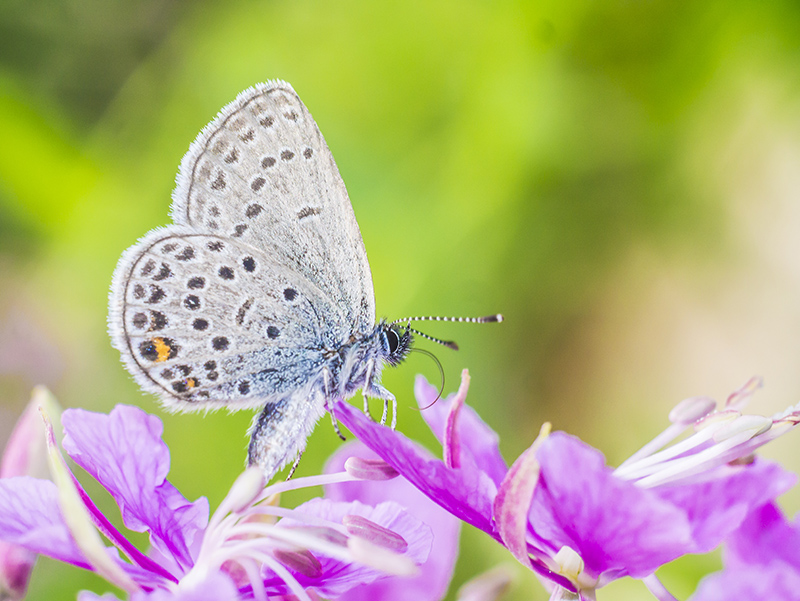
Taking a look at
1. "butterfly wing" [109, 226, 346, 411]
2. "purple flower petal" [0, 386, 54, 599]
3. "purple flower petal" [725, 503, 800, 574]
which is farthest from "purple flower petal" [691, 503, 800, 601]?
"purple flower petal" [0, 386, 54, 599]

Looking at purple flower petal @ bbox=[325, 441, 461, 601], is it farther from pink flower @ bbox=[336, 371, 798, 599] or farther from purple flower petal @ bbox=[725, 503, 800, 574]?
purple flower petal @ bbox=[725, 503, 800, 574]

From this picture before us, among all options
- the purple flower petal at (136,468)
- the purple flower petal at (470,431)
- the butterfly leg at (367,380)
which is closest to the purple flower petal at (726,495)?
the purple flower petal at (470,431)

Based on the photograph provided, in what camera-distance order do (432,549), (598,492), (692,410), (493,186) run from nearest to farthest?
1. (598,492)
2. (692,410)
3. (432,549)
4. (493,186)

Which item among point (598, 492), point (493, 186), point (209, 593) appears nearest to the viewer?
point (209, 593)

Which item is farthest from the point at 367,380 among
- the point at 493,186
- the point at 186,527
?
the point at 493,186

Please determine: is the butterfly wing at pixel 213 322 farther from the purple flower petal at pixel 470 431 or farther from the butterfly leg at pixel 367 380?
the purple flower petal at pixel 470 431

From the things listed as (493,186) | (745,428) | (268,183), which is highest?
(493,186)

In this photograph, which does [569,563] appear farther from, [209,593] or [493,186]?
[493,186]
